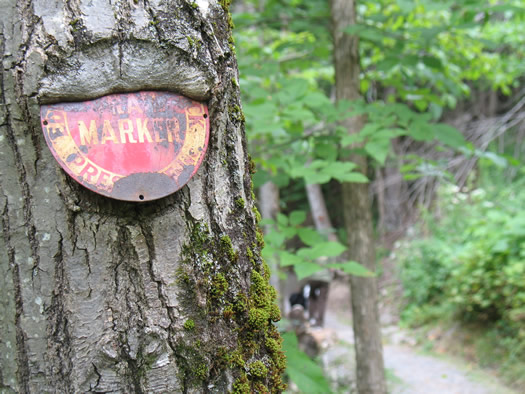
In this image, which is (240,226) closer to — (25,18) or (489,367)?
(25,18)

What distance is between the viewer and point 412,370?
544cm

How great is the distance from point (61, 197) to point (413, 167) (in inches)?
108

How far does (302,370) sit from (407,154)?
2.32 metres

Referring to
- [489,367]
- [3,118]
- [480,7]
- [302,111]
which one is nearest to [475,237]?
[489,367]

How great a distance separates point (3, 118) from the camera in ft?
2.82

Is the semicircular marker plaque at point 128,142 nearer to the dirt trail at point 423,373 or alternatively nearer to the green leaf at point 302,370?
the green leaf at point 302,370

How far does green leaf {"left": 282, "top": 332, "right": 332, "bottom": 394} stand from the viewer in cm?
167

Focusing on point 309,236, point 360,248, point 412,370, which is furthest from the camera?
point 412,370

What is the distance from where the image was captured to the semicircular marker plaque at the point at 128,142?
84 cm

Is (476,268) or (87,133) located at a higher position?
(87,133)

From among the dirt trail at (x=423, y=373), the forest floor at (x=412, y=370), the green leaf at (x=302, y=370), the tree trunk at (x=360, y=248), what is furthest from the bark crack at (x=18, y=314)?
the dirt trail at (x=423, y=373)

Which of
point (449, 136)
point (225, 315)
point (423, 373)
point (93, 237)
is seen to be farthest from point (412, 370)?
point (93, 237)

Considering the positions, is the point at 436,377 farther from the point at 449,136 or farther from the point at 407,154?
the point at 449,136

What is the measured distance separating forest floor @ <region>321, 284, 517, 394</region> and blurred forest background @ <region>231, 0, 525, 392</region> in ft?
0.44
